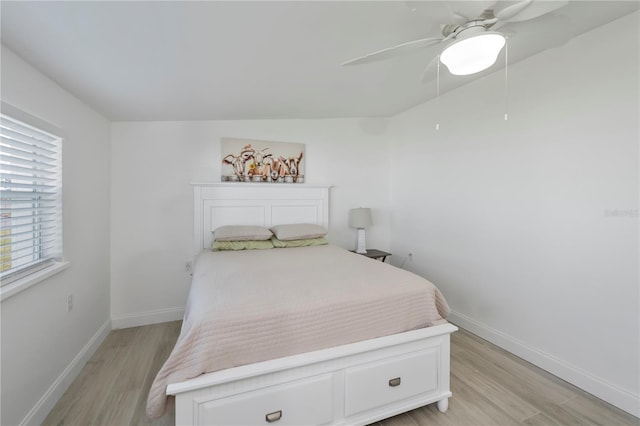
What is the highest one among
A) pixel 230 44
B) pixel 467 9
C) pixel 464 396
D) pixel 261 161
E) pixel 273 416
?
pixel 230 44

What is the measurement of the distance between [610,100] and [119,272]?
14.0 feet

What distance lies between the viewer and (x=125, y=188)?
275 cm

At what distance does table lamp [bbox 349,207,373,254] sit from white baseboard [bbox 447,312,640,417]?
4.45ft

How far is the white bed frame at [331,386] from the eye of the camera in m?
1.21

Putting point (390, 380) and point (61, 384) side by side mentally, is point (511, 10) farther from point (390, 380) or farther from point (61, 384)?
point (61, 384)

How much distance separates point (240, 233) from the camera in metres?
2.72

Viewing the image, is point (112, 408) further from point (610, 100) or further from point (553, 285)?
point (610, 100)

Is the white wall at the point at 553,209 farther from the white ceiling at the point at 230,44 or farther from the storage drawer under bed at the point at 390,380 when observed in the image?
the storage drawer under bed at the point at 390,380

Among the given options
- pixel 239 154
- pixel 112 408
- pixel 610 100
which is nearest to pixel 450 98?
pixel 610 100

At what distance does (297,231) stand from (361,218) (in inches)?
35.1

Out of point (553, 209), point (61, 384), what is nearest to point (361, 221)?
point (553, 209)

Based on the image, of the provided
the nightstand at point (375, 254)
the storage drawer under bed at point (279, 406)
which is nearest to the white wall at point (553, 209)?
the nightstand at point (375, 254)

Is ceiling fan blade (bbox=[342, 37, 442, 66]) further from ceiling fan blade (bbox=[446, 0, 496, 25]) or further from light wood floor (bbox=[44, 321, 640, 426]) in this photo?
light wood floor (bbox=[44, 321, 640, 426])

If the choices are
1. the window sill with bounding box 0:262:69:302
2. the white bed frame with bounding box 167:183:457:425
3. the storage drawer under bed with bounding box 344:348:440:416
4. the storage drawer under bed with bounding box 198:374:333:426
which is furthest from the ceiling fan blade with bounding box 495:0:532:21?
the window sill with bounding box 0:262:69:302
